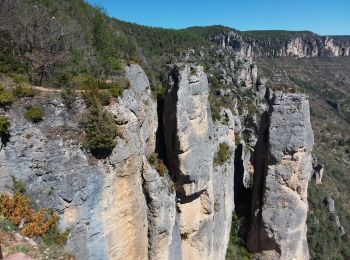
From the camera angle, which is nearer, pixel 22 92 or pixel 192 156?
pixel 22 92

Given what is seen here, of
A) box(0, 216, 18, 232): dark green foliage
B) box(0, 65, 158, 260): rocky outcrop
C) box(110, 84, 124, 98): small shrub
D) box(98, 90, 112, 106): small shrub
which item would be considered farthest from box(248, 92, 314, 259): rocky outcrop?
box(0, 216, 18, 232): dark green foliage

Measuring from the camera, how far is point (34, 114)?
1327 centimetres

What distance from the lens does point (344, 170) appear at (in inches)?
2953

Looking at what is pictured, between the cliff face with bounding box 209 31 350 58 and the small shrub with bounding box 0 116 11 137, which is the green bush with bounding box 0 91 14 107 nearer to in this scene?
the small shrub with bounding box 0 116 11 137

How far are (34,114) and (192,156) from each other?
1004 cm

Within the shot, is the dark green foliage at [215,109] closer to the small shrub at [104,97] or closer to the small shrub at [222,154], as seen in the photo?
the small shrub at [222,154]

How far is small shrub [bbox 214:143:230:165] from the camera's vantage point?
25708 millimetres

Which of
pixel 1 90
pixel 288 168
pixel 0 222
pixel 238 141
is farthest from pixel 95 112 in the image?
pixel 238 141

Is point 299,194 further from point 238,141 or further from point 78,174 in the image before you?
point 78,174

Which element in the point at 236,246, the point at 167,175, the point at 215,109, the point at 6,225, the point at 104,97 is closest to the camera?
the point at 6,225

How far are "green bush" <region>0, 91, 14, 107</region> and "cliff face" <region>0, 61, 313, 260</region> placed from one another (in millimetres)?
314

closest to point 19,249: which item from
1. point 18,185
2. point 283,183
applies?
point 18,185

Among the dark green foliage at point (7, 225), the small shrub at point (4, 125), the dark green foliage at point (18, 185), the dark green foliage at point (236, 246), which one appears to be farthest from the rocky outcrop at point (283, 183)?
the dark green foliage at point (7, 225)

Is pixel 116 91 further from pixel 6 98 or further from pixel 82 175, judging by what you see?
pixel 6 98
